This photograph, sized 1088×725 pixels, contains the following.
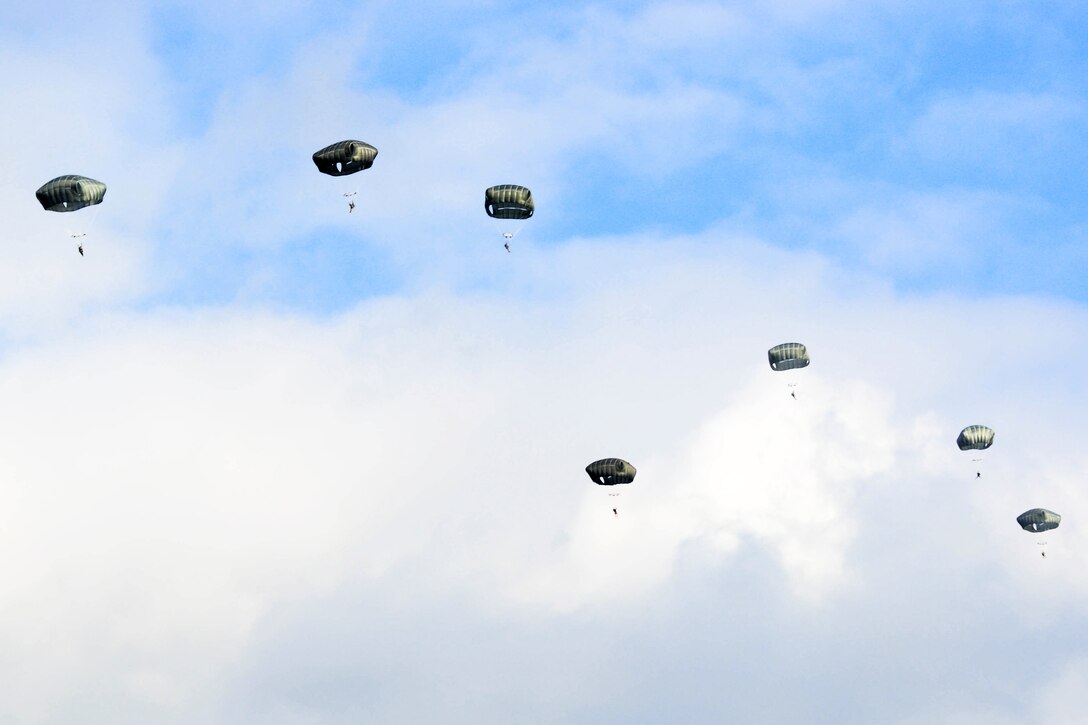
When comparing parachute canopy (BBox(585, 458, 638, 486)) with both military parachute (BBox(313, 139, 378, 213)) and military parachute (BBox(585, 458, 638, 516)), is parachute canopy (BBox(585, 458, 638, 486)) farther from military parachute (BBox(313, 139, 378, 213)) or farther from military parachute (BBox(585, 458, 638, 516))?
military parachute (BBox(313, 139, 378, 213))

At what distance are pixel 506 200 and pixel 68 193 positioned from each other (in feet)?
141

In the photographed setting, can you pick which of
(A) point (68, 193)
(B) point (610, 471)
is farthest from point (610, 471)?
(A) point (68, 193)

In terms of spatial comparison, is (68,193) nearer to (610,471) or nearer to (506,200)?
(506,200)

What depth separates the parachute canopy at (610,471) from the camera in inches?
7677

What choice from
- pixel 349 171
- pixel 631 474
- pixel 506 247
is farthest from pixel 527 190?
pixel 631 474

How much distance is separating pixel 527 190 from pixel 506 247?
7668 millimetres

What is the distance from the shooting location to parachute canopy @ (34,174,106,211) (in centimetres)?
16662

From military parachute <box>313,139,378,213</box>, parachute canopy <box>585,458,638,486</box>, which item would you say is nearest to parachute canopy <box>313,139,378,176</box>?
military parachute <box>313,139,378,213</box>

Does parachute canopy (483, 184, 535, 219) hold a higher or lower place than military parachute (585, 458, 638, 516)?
higher

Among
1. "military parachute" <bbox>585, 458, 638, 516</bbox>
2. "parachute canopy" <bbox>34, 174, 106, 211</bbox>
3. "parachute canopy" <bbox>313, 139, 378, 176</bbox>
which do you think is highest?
"parachute canopy" <bbox>313, 139, 378, 176</bbox>

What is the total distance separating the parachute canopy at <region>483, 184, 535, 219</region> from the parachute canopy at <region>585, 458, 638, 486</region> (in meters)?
34.6

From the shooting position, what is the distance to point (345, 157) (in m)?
171

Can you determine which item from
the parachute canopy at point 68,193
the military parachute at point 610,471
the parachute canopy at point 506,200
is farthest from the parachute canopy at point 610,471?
the parachute canopy at point 68,193

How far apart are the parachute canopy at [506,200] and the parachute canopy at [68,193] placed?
38.9 meters
